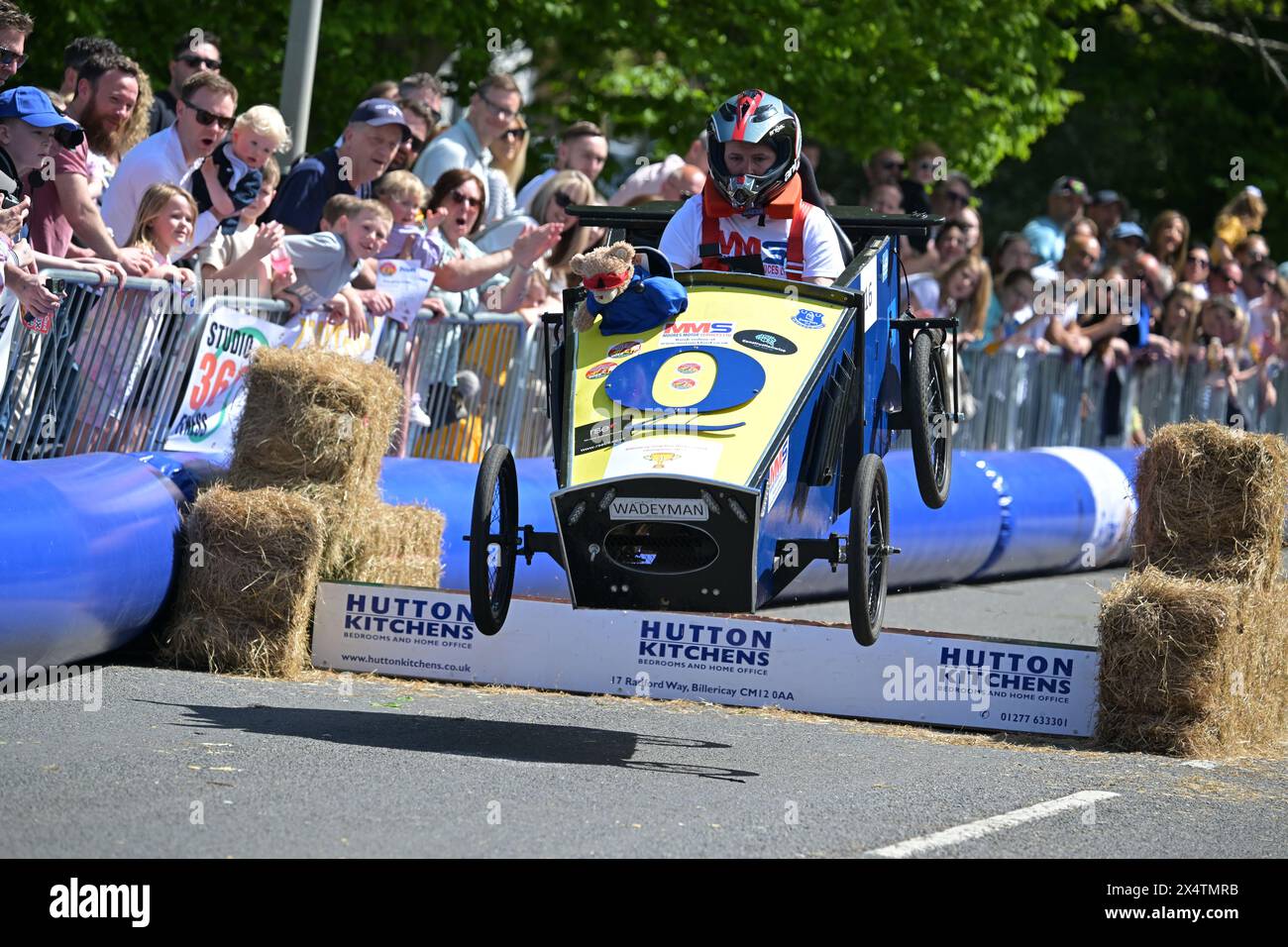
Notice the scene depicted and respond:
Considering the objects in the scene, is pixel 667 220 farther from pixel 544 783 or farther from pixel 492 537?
pixel 544 783

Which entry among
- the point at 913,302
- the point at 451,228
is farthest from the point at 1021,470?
the point at 451,228

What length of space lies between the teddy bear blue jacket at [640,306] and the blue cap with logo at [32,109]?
9.47 feet

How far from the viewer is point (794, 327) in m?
8.04

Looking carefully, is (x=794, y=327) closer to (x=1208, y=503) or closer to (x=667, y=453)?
(x=667, y=453)

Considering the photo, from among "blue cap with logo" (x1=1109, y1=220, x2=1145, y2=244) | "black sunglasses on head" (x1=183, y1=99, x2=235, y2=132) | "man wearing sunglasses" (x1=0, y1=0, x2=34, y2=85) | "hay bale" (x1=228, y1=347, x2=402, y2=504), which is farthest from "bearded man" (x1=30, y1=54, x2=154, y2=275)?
"blue cap with logo" (x1=1109, y1=220, x2=1145, y2=244)

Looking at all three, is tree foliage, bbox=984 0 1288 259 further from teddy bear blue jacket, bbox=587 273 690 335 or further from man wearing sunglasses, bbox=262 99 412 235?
teddy bear blue jacket, bbox=587 273 690 335

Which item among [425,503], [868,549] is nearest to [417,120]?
[425,503]

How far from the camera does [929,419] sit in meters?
9.45

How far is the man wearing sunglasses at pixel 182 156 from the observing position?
1046 cm

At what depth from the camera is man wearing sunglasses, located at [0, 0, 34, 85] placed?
30.3 feet

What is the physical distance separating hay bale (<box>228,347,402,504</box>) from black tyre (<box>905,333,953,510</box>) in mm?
2658

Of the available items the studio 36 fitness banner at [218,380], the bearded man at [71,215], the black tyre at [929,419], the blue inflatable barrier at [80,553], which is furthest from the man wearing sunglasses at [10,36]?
the black tyre at [929,419]

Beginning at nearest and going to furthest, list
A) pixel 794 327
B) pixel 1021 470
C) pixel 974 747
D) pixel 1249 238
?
pixel 794 327, pixel 974 747, pixel 1021 470, pixel 1249 238

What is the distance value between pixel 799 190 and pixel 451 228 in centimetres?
430
